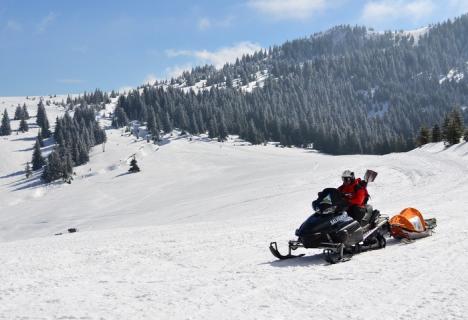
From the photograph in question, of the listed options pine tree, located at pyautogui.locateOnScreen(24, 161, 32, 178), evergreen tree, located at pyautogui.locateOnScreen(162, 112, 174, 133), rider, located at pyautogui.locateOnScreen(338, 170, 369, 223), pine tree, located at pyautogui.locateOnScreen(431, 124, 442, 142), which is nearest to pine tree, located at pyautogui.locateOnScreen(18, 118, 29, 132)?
evergreen tree, located at pyautogui.locateOnScreen(162, 112, 174, 133)

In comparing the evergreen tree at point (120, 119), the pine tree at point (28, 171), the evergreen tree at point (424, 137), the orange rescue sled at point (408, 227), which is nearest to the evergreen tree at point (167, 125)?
the evergreen tree at point (120, 119)

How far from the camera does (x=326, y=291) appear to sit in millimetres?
7008

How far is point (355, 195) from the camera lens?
1015 cm

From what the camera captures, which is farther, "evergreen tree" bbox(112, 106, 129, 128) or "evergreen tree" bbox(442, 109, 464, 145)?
"evergreen tree" bbox(112, 106, 129, 128)

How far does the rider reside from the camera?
1001 cm

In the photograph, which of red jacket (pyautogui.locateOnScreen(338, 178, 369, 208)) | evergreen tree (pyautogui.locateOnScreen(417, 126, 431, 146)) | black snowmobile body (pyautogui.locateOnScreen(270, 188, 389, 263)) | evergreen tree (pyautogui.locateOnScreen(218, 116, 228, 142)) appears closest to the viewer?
black snowmobile body (pyautogui.locateOnScreen(270, 188, 389, 263))

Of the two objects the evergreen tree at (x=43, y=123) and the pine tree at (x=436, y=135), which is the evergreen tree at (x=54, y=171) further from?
the pine tree at (x=436, y=135)

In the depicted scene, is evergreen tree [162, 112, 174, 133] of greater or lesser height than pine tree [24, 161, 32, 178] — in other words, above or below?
above

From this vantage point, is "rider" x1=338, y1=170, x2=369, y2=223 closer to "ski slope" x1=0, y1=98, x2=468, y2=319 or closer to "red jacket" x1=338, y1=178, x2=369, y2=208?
"red jacket" x1=338, y1=178, x2=369, y2=208

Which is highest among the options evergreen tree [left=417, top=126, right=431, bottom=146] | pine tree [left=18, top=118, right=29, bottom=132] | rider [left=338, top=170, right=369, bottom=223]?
pine tree [left=18, top=118, right=29, bottom=132]

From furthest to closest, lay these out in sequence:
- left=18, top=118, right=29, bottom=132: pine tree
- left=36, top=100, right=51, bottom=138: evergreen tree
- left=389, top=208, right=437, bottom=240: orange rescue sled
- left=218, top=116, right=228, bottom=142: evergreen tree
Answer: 1. left=18, top=118, right=29, bottom=132: pine tree
2. left=36, top=100, right=51, bottom=138: evergreen tree
3. left=218, top=116, right=228, bottom=142: evergreen tree
4. left=389, top=208, right=437, bottom=240: orange rescue sled

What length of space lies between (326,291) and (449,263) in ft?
8.69

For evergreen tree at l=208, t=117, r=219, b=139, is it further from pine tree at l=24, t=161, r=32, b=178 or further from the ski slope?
the ski slope

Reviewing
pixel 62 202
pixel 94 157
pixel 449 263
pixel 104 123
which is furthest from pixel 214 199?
pixel 104 123
